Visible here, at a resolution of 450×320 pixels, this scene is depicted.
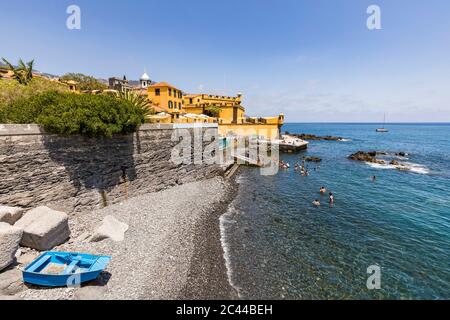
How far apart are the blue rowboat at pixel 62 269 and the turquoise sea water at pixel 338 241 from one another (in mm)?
5651

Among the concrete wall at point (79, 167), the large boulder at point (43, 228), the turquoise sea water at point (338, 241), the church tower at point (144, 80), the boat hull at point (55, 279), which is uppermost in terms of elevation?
the church tower at point (144, 80)

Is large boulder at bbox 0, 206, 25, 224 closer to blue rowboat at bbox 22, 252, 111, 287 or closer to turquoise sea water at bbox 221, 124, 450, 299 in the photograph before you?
blue rowboat at bbox 22, 252, 111, 287

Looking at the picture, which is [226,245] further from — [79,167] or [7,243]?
[79,167]

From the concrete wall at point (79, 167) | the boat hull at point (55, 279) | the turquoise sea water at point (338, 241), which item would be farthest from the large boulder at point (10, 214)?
the turquoise sea water at point (338, 241)

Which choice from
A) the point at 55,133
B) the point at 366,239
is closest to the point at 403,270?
the point at 366,239

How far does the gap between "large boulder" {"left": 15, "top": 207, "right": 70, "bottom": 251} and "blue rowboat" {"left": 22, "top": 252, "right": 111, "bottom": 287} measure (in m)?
1.17

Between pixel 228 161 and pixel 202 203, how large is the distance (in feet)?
42.1

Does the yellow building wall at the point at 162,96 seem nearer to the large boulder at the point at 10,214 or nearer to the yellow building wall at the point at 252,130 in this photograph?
the yellow building wall at the point at 252,130

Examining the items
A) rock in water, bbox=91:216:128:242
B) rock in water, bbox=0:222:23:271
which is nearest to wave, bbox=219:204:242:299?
rock in water, bbox=91:216:128:242

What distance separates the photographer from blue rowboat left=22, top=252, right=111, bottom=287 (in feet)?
23.0

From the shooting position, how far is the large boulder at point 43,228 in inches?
338

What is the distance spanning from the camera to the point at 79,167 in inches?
468

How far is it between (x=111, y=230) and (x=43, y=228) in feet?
9.19

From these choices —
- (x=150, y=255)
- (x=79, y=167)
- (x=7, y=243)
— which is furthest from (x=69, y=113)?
(x=150, y=255)
